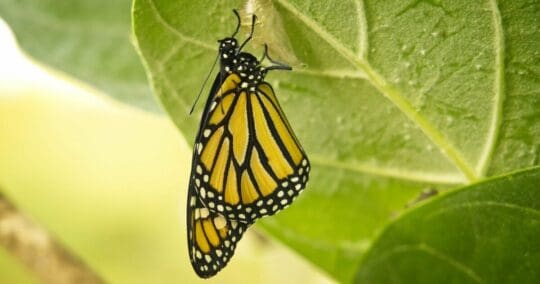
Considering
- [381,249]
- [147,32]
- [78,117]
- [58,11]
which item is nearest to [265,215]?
[381,249]

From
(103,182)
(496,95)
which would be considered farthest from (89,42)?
(103,182)

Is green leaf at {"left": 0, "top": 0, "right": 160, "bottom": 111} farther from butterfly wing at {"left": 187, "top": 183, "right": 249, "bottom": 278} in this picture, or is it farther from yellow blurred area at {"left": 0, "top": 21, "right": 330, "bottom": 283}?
yellow blurred area at {"left": 0, "top": 21, "right": 330, "bottom": 283}

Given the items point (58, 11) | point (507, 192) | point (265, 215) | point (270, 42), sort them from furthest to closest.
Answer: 1. point (58, 11)
2. point (265, 215)
3. point (270, 42)
4. point (507, 192)

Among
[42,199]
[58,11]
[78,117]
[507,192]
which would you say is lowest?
[507,192]

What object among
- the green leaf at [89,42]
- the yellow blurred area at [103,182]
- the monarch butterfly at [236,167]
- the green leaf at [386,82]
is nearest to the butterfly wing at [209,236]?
the monarch butterfly at [236,167]

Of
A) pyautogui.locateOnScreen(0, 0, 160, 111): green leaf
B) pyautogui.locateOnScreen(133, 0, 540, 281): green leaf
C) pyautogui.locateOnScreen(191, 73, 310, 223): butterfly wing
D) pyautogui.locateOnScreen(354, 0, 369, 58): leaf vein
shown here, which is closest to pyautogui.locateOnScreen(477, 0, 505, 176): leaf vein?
pyautogui.locateOnScreen(133, 0, 540, 281): green leaf

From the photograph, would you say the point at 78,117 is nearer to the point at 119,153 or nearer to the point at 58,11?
the point at 119,153

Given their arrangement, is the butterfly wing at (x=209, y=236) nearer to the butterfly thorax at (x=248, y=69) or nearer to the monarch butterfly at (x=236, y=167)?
the monarch butterfly at (x=236, y=167)

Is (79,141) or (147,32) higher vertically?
(79,141)
